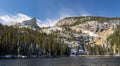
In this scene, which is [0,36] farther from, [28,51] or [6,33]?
[28,51]

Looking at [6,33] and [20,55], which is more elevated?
[6,33]

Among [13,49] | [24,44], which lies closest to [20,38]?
[24,44]

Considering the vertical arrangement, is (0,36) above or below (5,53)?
above

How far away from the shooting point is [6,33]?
183500 millimetres

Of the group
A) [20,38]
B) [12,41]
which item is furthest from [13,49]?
[20,38]

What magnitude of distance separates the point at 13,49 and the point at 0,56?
44.5 feet

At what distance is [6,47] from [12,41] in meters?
9.18

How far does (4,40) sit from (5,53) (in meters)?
8.43

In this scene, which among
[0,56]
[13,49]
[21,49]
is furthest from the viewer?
[21,49]

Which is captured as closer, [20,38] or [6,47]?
[6,47]

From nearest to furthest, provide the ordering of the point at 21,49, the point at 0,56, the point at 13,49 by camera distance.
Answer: the point at 0,56 < the point at 13,49 < the point at 21,49

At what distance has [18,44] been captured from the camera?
18812 cm

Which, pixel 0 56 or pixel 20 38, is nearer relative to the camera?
pixel 0 56

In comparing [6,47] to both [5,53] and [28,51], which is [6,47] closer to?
[5,53]
